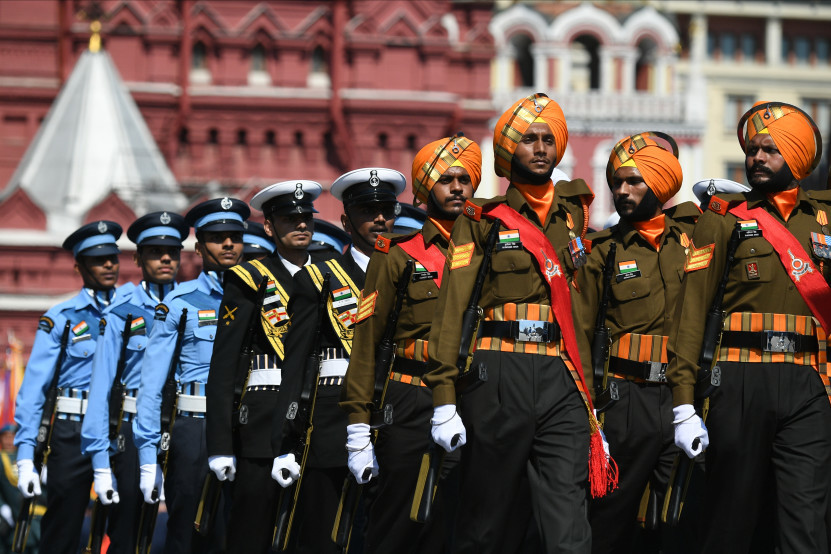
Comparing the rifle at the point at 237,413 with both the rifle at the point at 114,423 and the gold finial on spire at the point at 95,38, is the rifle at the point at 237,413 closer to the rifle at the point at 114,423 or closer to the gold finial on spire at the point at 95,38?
the rifle at the point at 114,423

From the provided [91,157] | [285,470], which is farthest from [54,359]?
[91,157]

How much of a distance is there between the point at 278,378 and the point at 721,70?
4445 cm

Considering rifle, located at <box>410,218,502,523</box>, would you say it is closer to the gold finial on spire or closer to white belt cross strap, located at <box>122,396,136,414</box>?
white belt cross strap, located at <box>122,396,136,414</box>

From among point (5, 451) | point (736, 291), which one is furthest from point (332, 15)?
point (736, 291)

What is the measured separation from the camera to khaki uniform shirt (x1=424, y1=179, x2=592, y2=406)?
6199mm

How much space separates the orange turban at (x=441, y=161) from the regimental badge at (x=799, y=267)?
1511 mm

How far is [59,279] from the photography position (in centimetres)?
2858

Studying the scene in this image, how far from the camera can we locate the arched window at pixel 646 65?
4488 centimetres

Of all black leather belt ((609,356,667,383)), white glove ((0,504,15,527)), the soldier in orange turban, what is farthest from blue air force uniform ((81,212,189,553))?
white glove ((0,504,15,527))

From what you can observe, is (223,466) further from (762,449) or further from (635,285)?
(762,449)

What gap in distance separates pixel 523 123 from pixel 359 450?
168 cm

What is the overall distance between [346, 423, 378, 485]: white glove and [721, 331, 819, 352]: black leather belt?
Result: 1730mm

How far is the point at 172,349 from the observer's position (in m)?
8.93

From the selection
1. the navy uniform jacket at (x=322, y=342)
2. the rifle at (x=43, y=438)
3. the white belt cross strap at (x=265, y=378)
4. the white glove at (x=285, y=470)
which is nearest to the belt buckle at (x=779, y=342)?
the navy uniform jacket at (x=322, y=342)
